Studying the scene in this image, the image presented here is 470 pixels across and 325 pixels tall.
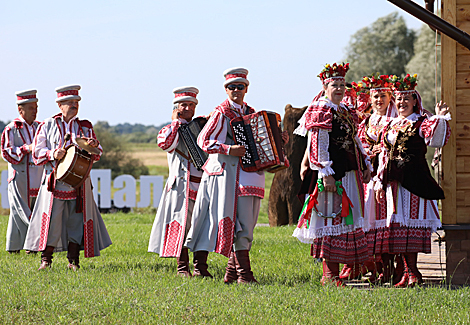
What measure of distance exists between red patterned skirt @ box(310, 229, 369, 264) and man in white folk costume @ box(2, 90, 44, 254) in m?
A: 4.83

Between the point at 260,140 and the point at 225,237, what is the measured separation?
41.2 inches

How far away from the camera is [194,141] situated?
24.0 ft

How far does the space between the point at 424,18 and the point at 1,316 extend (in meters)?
4.66

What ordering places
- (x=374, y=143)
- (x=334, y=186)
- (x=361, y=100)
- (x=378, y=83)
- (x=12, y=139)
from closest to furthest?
(x=334, y=186) → (x=374, y=143) → (x=378, y=83) → (x=361, y=100) → (x=12, y=139)

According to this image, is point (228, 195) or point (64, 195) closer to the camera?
point (228, 195)

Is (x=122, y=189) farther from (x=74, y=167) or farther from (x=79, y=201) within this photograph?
(x=74, y=167)

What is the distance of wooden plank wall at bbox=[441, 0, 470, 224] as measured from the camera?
6602 millimetres

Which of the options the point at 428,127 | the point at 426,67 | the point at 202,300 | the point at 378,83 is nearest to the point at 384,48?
the point at 426,67

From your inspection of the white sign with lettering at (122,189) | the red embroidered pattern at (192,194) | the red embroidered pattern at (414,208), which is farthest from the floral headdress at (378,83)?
the white sign with lettering at (122,189)

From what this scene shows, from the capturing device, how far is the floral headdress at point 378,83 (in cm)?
715

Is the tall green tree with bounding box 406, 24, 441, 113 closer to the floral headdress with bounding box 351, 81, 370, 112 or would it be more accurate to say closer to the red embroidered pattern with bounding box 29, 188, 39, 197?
the floral headdress with bounding box 351, 81, 370, 112

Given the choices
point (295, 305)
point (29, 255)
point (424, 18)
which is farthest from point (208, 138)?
point (29, 255)

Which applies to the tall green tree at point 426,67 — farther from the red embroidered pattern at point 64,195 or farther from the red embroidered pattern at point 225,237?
the red embroidered pattern at point 225,237

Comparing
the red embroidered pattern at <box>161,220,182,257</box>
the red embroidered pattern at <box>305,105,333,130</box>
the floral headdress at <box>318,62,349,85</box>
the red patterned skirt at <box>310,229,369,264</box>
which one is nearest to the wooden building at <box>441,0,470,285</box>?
the red patterned skirt at <box>310,229,369,264</box>
